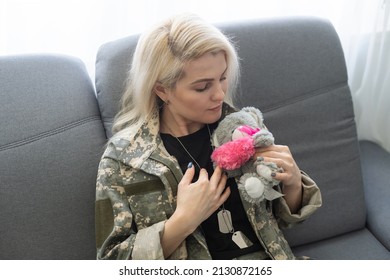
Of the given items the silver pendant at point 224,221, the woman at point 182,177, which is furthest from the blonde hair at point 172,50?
the silver pendant at point 224,221

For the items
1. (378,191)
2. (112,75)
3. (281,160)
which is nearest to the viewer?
(281,160)

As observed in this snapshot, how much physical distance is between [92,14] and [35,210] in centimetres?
65

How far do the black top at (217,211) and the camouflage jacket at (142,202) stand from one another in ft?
0.11

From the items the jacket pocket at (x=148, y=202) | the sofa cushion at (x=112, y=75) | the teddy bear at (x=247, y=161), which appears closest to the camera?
the teddy bear at (x=247, y=161)

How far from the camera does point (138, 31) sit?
1.41 metres

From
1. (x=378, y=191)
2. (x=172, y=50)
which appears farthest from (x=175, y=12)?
(x=378, y=191)

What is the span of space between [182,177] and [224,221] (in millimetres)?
163

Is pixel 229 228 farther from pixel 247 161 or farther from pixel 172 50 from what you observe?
pixel 172 50

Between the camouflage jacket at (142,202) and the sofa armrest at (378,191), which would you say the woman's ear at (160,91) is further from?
the sofa armrest at (378,191)

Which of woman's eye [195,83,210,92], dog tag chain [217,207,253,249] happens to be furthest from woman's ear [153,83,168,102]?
dog tag chain [217,207,253,249]

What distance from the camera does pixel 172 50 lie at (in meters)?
1.02

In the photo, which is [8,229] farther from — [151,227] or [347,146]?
[347,146]

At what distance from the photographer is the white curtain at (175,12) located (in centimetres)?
134

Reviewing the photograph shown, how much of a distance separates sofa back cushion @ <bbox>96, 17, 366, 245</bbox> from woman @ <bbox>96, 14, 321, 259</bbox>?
0.14m
